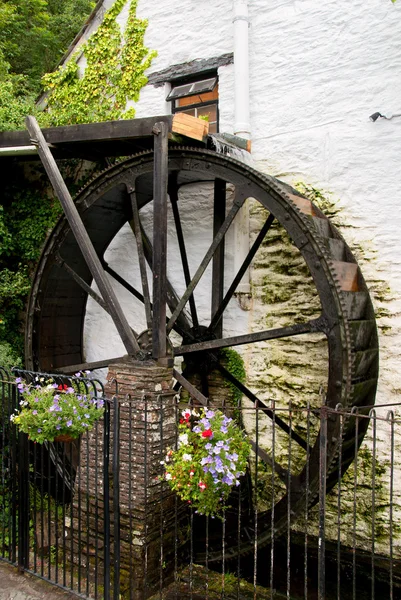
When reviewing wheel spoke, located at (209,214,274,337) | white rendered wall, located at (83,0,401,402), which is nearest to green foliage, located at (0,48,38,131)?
white rendered wall, located at (83,0,401,402)

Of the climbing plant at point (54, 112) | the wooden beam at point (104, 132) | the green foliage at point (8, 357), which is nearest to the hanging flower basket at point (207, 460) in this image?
the wooden beam at point (104, 132)

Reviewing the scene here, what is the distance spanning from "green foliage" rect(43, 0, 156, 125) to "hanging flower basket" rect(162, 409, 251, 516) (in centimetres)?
475

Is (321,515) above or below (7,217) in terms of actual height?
below

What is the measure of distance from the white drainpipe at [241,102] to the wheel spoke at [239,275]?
7.3 inches

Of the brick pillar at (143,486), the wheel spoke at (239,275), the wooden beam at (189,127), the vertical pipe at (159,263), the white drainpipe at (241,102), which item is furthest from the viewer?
the white drainpipe at (241,102)

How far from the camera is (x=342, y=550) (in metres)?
5.31

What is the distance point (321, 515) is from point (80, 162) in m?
5.63

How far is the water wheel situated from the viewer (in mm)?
4605

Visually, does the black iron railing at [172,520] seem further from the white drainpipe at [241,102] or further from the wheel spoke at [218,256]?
the white drainpipe at [241,102]

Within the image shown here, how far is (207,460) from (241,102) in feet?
13.4

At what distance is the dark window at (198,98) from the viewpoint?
6.62 m

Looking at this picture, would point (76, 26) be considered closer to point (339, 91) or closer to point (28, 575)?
point (339, 91)

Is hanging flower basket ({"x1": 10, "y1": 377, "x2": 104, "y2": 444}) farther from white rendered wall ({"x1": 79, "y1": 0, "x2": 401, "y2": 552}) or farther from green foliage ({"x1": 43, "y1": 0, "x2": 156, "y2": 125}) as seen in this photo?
green foliage ({"x1": 43, "y1": 0, "x2": 156, "y2": 125})

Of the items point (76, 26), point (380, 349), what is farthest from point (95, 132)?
point (76, 26)
